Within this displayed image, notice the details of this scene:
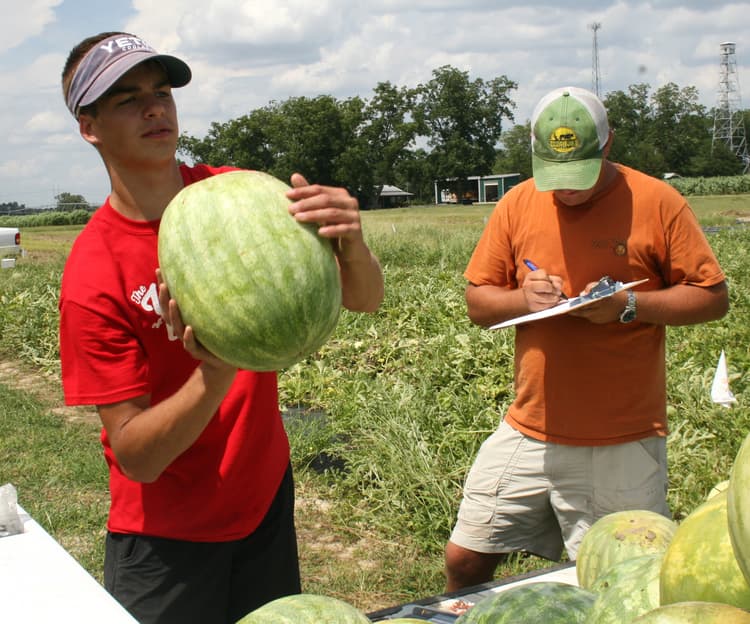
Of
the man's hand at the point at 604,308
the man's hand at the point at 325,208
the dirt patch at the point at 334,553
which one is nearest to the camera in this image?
the man's hand at the point at 325,208

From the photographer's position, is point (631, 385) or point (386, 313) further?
point (386, 313)

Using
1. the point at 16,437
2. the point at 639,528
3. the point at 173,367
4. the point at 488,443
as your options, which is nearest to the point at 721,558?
the point at 639,528

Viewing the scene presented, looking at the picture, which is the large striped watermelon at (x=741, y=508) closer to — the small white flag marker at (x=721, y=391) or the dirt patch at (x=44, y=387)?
the small white flag marker at (x=721, y=391)

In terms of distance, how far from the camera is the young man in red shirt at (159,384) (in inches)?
78.5

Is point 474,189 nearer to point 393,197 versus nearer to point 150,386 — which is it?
point 393,197

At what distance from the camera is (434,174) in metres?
83.4

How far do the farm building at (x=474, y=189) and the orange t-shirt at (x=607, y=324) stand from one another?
81.5 m

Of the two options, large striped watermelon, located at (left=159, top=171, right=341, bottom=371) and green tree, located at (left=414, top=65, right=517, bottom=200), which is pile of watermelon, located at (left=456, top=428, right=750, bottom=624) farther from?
green tree, located at (left=414, top=65, right=517, bottom=200)

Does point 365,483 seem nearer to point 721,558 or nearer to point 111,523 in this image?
point 111,523

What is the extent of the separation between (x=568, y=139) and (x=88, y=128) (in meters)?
1.75

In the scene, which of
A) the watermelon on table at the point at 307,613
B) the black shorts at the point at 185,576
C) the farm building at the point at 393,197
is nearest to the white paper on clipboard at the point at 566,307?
the black shorts at the point at 185,576

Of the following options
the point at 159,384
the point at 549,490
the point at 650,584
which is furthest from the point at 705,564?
the point at 549,490

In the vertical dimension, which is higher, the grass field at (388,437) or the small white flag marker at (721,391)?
the small white flag marker at (721,391)

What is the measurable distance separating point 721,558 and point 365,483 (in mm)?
4568
